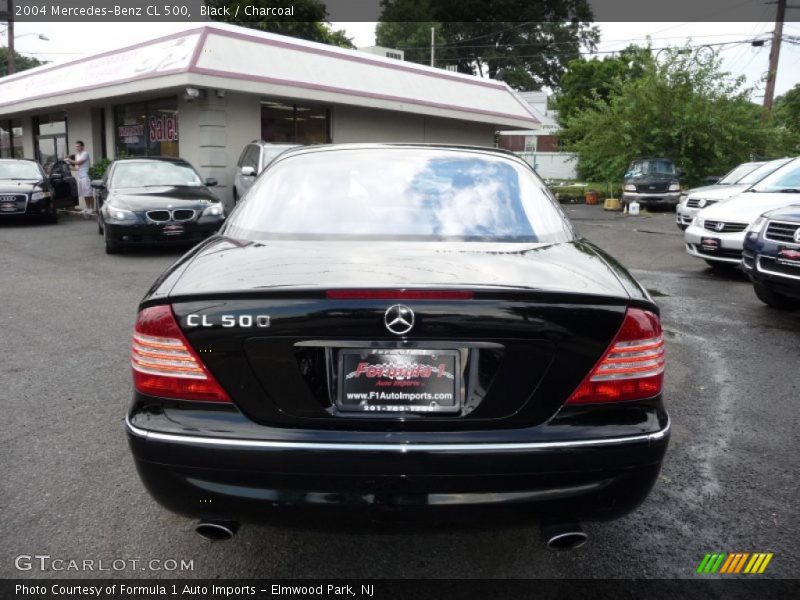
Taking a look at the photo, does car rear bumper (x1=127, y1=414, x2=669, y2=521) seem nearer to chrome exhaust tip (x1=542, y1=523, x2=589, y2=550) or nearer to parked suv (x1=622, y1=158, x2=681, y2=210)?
chrome exhaust tip (x1=542, y1=523, x2=589, y2=550)

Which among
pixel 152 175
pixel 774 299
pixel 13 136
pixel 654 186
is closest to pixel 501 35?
pixel 654 186

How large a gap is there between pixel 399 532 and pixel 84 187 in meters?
17.5

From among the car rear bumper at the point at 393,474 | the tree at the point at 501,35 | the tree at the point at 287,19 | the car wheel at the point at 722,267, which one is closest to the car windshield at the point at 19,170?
the car wheel at the point at 722,267

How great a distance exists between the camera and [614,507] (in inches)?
87.3

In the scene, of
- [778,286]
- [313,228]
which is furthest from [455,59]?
[313,228]

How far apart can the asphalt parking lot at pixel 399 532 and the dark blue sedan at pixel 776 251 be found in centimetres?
47

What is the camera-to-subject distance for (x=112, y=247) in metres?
10.9

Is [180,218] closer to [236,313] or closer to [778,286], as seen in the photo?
[778,286]

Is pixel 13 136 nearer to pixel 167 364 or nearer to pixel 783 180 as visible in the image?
pixel 783 180

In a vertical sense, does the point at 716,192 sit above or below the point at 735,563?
above

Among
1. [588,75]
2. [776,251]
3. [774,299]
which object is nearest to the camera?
[776,251]

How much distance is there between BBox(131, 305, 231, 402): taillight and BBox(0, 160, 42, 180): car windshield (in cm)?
1459

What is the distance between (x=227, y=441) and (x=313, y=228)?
105cm

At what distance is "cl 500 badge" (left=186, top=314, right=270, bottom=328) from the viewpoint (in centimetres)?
212
